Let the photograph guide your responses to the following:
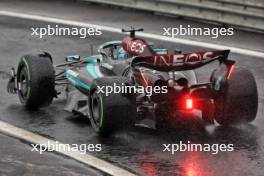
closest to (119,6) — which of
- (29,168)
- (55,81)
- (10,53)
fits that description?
(10,53)

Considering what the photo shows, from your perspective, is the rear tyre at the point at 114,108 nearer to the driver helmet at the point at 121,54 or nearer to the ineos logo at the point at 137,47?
the ineos logo at the point at 137,47

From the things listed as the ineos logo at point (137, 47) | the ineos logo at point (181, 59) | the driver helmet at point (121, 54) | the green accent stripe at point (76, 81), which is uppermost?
the ineos logo at point (137, 47)

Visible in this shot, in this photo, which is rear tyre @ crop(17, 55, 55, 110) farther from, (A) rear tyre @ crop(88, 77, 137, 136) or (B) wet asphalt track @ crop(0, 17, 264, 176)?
(A) rear tyre @ crop(88, 77, 137, 136)

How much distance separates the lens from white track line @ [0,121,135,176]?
8.35m

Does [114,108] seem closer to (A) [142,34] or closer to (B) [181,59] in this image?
(B) [181,59]

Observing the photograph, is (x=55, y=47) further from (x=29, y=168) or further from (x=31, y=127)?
(x=29, y=168)

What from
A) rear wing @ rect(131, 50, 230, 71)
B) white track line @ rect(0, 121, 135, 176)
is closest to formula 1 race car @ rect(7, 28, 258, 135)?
rear wing @ rect(131, 50, 230, 71)

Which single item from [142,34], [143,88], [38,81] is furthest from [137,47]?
[142,34]

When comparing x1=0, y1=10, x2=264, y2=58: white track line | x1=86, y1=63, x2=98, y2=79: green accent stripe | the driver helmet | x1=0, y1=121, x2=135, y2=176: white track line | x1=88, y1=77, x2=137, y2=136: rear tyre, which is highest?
x1=0, y1=10, x2=264, y2=58: white track line

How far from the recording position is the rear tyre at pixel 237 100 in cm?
967

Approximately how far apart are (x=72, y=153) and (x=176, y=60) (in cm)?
155

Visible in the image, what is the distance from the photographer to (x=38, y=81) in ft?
34.1

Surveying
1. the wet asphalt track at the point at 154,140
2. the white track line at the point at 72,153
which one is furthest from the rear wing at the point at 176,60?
the white track line at the point at 72,153

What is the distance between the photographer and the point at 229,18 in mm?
16016
